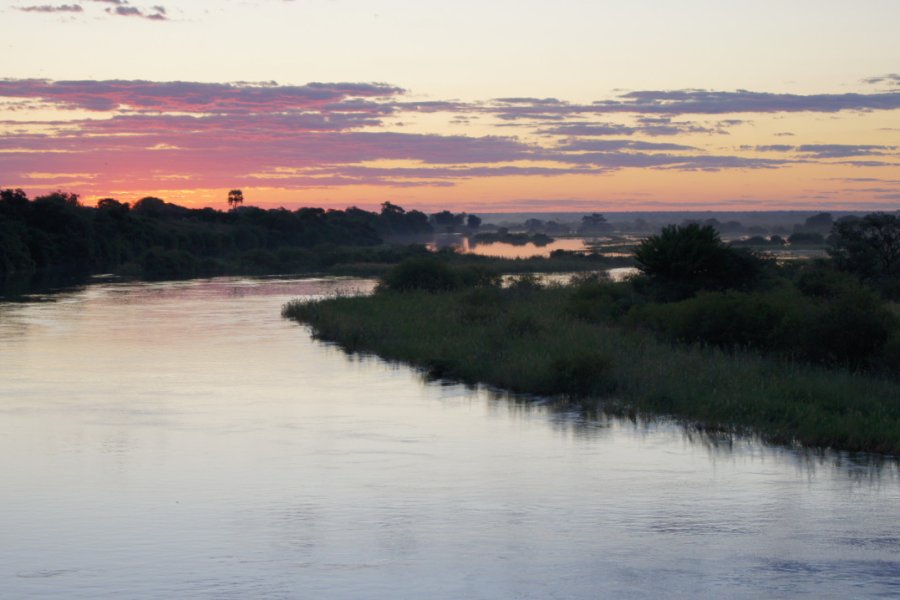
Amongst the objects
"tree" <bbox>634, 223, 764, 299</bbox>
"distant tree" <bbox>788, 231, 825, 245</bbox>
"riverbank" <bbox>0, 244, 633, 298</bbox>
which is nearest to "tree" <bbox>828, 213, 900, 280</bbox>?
"tree" <bbox>634, 223, 764, 299</bbox>

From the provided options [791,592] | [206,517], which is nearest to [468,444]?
[206,517]

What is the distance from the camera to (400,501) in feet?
57.0

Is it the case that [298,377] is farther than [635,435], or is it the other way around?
[298,377]

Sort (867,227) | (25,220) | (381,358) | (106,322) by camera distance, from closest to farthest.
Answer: (381,358)
(106,322)
(867,227)
(25,220)

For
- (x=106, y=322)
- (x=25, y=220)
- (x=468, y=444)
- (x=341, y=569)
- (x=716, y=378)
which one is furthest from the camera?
(x=25, y=220)

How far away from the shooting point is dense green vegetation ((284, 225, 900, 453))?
2323 cm

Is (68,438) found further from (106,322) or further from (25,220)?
(25,220)

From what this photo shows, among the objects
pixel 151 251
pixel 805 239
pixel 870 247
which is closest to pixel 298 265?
pixel 151 251

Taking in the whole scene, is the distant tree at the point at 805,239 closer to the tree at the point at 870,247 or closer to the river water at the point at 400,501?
the tree at the point at 870,247

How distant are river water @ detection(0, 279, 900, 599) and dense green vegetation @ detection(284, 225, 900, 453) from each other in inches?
52.3

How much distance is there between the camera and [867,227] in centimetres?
5262

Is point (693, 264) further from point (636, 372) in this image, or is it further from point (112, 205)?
point (112, 205)

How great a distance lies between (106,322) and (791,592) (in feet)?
129

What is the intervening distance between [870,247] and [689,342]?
2262cm
